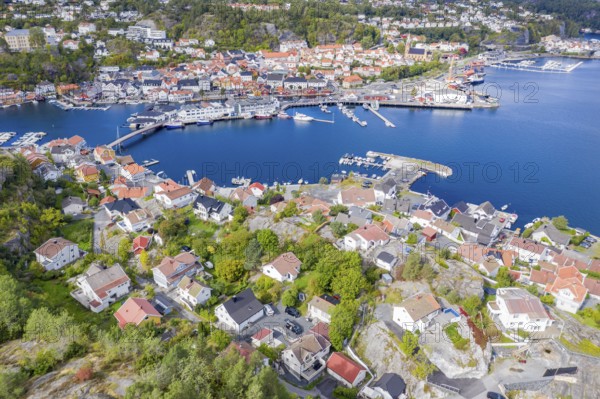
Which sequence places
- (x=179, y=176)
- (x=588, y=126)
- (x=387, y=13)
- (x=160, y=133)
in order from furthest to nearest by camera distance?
(x=387, y=13), (x=588, y=126), (x=160, y=133), (x=179, y=176)

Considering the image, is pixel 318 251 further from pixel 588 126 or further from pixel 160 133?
pixel 588 126

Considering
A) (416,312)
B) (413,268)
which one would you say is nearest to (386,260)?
(413,268)

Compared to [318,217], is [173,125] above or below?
above

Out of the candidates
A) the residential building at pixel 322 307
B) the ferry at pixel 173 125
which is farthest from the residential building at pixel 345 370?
the ferry at pixel 173 125

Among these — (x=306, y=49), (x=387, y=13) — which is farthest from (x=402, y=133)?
(x=387, y=13)

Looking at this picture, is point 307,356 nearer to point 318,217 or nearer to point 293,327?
point 293,327

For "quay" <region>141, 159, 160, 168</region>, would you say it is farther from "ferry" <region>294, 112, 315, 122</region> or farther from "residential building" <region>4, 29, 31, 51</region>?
"residential building" <region>4, 29, 31, 51</region>

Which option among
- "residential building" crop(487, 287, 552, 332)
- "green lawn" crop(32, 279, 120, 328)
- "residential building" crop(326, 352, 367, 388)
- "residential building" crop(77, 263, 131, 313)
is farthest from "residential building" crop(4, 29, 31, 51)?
"residential building" crop(487, 287, 552, 332)
